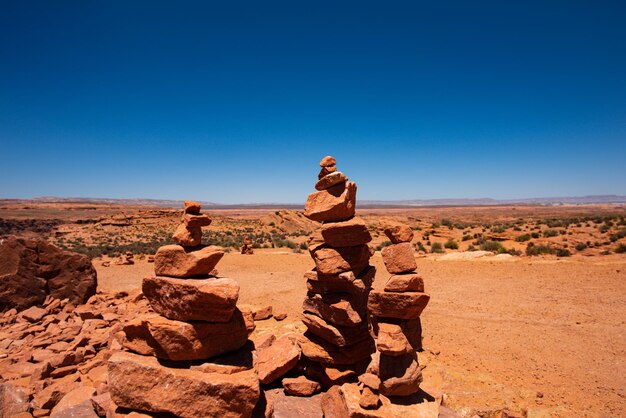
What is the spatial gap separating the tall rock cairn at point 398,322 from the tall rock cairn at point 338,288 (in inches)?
25.0

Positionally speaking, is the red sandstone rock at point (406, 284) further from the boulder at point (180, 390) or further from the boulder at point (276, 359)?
the boulder at point (180, 390)

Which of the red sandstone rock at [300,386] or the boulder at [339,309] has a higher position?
the boulder at [339,309]

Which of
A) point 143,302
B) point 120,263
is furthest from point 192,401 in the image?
point 120,263

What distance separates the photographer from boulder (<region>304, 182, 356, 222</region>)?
767 centimetres

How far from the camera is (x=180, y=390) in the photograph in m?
5.55

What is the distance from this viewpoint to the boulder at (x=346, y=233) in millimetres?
7555

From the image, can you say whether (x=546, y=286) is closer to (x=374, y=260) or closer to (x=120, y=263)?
(x=374, y=260)

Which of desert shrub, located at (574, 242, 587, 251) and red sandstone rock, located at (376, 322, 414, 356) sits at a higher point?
red sandstone rock, located at (376, 322, 414, 356)

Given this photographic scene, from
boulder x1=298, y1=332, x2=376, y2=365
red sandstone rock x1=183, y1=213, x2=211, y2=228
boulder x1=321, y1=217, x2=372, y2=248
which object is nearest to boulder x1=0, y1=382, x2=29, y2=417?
red sandstone rock x1=183, y1=213, x2=211, y2=228

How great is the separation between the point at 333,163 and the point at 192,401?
5.39 m

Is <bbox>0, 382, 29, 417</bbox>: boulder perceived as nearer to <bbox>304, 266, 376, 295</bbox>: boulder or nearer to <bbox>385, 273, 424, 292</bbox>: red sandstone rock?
<bbox>304, 266, 376, 295</bbox>: boulder

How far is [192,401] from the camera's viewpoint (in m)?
5.52

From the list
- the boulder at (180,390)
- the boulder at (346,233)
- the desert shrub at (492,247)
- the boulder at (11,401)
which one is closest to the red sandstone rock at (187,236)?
the boulder at (180,390)

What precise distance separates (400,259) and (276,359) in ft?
11.2
